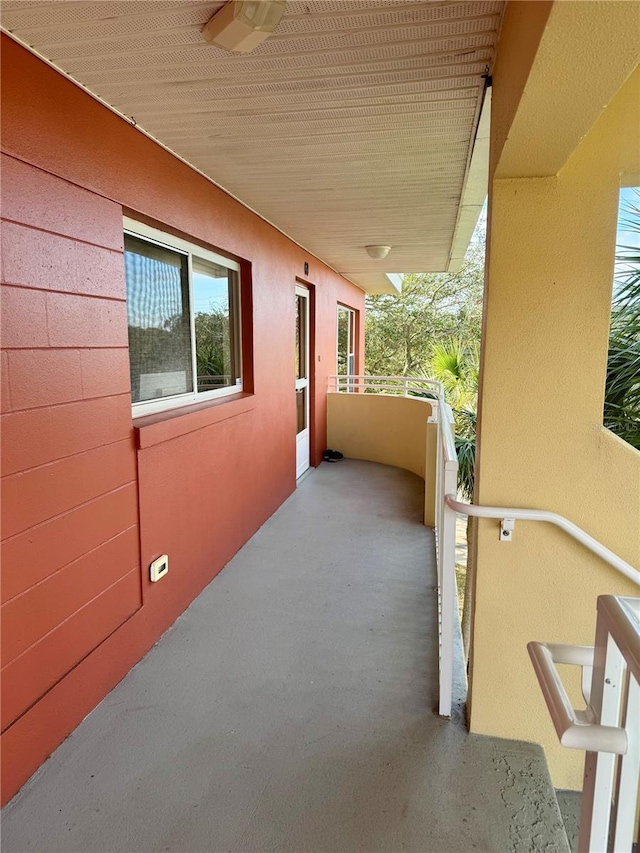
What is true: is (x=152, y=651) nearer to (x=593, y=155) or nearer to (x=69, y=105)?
(x=69, y=105)

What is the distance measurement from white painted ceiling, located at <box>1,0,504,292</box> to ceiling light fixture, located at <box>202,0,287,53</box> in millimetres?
39

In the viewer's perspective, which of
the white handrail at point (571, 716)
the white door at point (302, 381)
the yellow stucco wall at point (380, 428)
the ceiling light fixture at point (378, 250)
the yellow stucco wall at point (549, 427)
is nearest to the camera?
the white handrail at point (571, 716)

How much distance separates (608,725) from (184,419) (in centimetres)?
227

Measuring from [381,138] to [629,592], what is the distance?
7.20 ft

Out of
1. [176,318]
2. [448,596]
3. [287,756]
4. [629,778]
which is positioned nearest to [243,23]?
[176,318]

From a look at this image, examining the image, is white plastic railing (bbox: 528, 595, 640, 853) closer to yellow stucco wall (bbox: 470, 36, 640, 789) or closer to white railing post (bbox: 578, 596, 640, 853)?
white railing post (bbox: 578, 596, 640, 853)

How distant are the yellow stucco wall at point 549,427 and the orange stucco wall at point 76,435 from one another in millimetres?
1505

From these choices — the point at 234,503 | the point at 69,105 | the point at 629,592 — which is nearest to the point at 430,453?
the point at 234,503

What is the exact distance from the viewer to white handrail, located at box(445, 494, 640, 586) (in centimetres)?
172

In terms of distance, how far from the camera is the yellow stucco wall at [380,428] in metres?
5.99

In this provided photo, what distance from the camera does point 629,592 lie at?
178cm

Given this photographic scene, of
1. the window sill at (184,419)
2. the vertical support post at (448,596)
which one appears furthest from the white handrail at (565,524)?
the window sill at (184,419)

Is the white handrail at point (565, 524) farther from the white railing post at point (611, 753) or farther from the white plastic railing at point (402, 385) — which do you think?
the white plastic railing at point (402, 385)

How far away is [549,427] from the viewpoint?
1781mm
